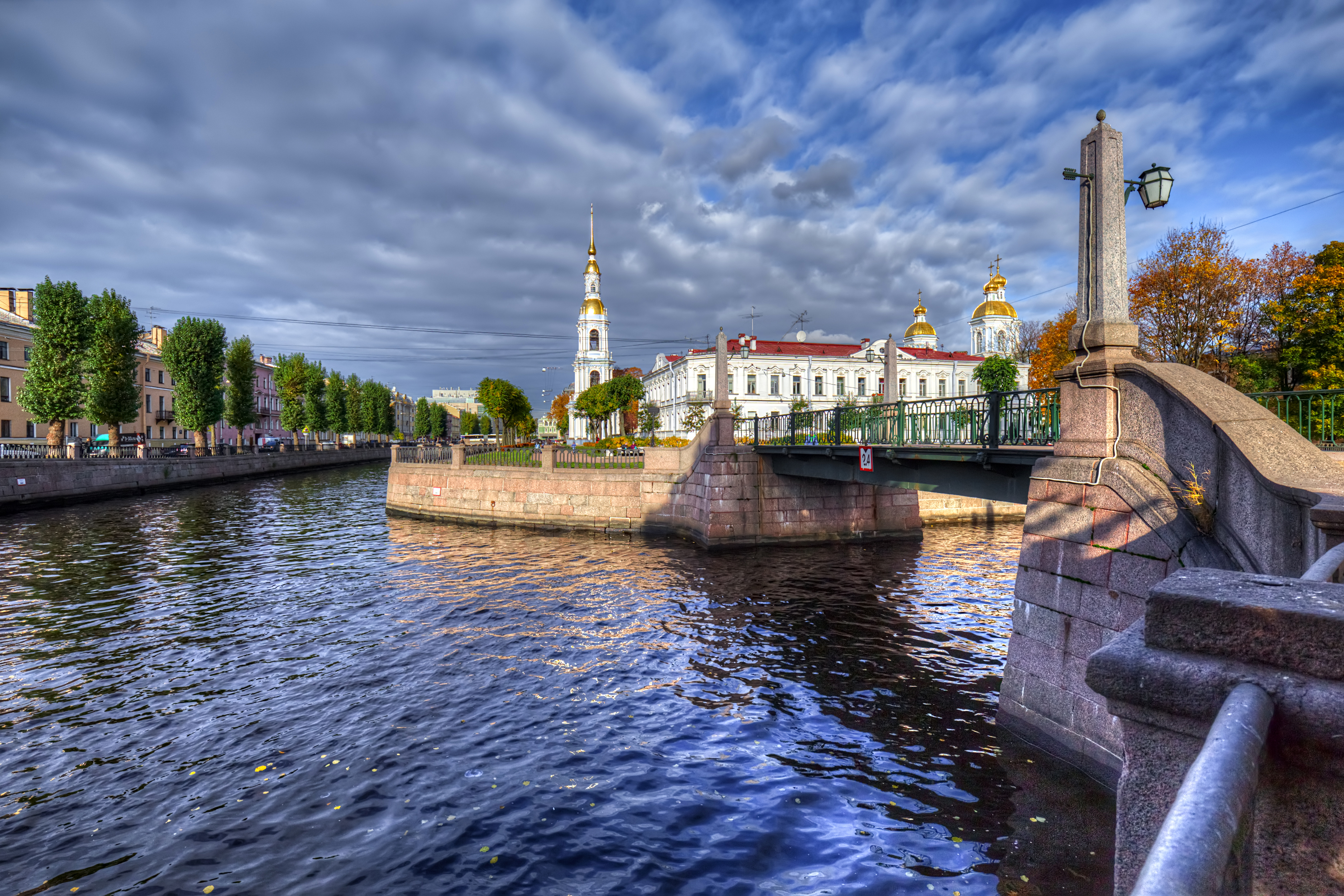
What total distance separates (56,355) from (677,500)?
39.2 metres

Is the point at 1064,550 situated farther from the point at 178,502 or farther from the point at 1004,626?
the point at 178,502

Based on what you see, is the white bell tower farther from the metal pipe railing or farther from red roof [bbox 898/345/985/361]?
the metal pipe railing

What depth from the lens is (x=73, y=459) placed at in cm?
3416

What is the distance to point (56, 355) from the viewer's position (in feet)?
124

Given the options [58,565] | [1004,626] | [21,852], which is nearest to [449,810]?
[21,852]

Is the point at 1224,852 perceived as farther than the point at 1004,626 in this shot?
No

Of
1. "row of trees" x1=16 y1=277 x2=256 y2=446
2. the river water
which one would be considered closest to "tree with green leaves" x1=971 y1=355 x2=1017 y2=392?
the river water

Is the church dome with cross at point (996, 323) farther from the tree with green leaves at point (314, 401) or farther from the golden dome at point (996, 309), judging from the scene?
the tree with green leaves at point (314, 401)

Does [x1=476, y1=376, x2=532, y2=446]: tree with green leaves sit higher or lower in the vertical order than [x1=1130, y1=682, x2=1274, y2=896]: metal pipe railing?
higher

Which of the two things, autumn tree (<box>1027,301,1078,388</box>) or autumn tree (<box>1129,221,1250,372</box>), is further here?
autumn tree (<box>1027,301,1078,388</box>)

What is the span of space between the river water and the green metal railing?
4.98m

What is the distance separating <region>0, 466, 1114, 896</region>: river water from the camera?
6148mm

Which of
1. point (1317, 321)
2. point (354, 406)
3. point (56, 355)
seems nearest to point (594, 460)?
point (1317, 321)

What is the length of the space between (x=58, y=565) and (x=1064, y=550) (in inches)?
1003
